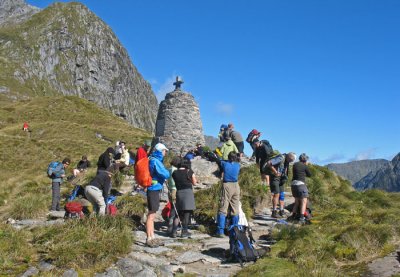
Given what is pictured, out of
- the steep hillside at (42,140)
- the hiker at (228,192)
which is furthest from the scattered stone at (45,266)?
the steep hillside at (42,140)

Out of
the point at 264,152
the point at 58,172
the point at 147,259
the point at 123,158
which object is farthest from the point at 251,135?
the point at 147,259

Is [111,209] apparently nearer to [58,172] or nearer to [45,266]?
[58,172]

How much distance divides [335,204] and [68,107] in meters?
63.3

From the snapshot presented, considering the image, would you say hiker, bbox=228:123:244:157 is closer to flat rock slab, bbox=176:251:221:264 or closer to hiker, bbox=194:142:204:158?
hiker, bbox=194:142:204:158

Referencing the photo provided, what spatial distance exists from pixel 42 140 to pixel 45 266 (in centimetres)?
4211

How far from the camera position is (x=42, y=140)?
45.5 meters

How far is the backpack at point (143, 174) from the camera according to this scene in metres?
8.80

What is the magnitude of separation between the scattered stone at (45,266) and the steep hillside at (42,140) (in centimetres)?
626

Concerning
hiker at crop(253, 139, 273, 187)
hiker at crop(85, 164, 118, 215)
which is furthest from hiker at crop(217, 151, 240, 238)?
hiker at crop(253, 139, 273, 187)

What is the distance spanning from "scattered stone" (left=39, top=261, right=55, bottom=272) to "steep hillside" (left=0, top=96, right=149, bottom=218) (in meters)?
6.26

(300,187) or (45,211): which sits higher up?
(300,187)

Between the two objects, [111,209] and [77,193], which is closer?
→ [111,209]

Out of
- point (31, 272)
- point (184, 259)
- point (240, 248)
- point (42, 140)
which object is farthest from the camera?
point (42, 140)

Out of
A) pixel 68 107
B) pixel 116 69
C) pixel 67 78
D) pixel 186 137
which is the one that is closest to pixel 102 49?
pixel 116 69
